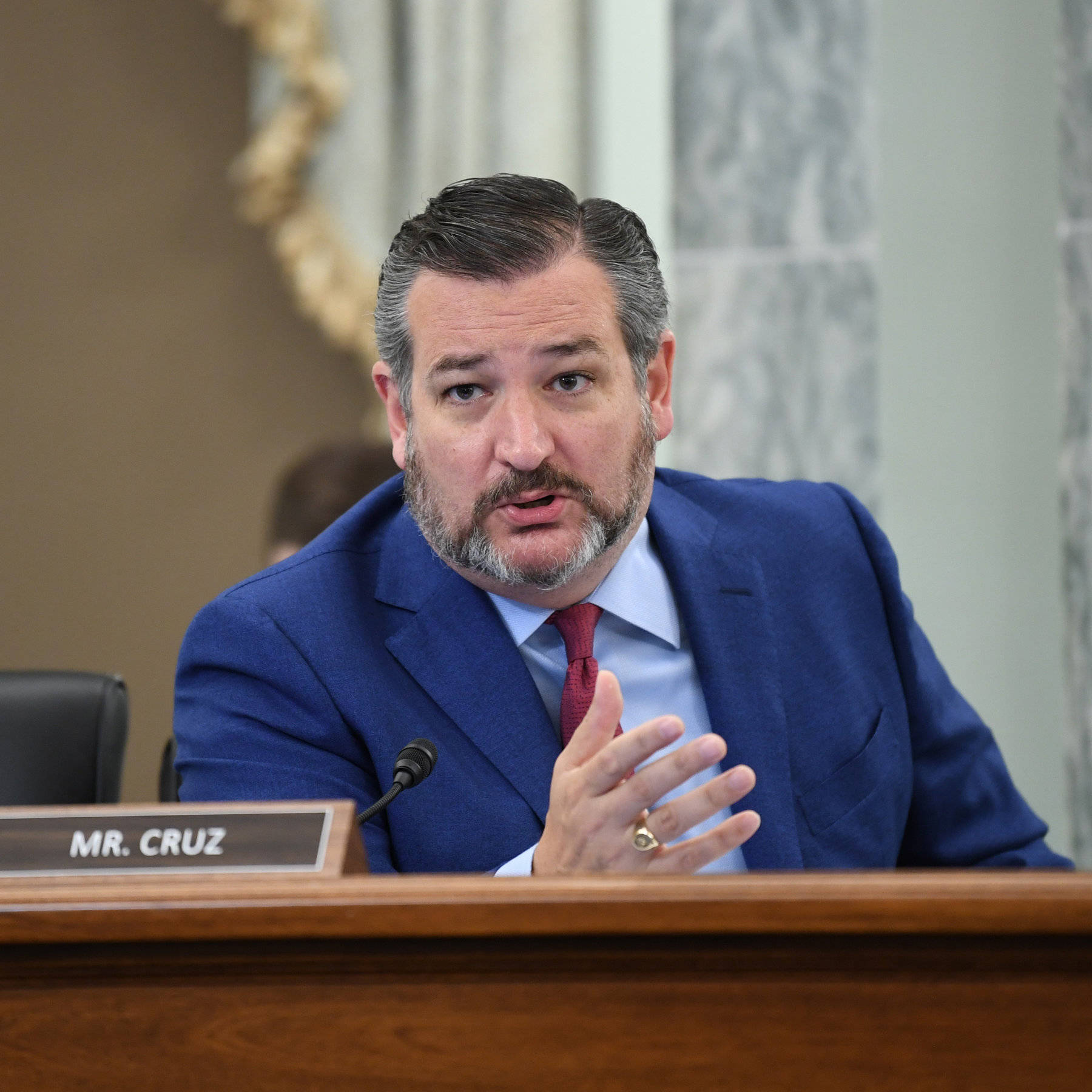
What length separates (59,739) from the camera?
1651mm

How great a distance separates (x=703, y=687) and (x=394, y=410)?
0.50 m

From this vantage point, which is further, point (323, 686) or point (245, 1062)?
point (323, 686)

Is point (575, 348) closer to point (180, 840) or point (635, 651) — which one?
point (635, 651)

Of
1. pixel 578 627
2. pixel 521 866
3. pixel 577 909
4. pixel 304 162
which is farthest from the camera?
pixel 304 162

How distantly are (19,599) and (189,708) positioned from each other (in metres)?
1.98

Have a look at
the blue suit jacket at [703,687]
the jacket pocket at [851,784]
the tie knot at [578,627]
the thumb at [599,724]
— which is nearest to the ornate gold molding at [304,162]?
the blue suit jacket at [703,687]

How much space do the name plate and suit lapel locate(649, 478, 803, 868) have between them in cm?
72

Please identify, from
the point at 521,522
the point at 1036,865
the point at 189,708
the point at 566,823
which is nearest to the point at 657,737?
the point at 566,823

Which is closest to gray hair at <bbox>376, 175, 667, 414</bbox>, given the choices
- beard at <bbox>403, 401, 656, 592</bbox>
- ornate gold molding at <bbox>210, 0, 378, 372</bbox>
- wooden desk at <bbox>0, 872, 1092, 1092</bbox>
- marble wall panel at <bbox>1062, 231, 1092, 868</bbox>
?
beard at <bbox>403, 401, 656, 592</bbox>

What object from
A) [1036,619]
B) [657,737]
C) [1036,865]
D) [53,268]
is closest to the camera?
[657,737]

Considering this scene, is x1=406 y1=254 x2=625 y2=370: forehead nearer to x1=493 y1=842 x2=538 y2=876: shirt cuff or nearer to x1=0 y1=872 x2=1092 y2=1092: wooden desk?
x1=493 y1=842 x2=538 y2=876: shirt cuff

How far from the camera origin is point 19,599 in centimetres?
326

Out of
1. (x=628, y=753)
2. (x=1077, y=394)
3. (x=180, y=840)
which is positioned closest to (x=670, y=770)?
(x=628, y=753)

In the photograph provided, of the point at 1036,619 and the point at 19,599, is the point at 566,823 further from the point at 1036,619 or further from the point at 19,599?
the point at 19,599
